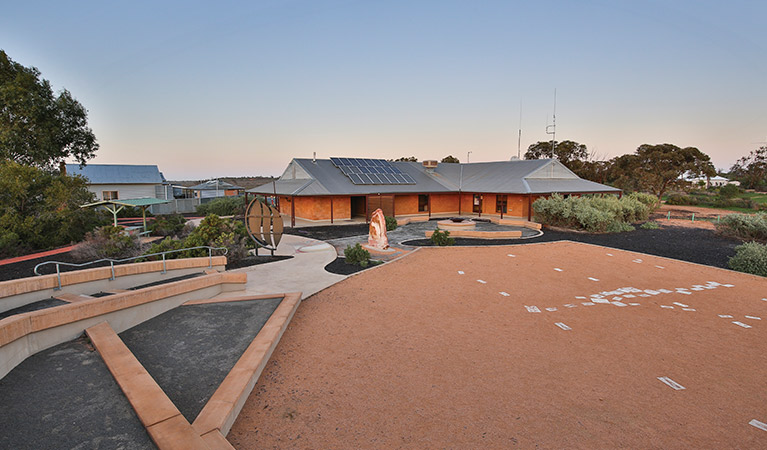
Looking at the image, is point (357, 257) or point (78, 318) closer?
point (78, 318)

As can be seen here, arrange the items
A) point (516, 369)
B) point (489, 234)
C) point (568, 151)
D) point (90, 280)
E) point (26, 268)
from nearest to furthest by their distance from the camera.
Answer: point (516, 369), point (90, 280), point (26, 268), point (489, 234), point (568, 151)

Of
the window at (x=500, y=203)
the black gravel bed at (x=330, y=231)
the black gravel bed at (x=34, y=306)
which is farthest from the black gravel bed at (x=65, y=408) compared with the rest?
the window at (x=500, y=203)

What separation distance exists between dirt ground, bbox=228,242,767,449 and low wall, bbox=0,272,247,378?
295 centimetres

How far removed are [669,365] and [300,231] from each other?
1899 centimetres

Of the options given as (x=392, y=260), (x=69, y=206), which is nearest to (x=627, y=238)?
(x=392, y=260)

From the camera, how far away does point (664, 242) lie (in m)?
18.2

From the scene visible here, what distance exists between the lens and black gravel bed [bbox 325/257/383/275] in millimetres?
12586

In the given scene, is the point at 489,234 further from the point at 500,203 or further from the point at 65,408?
the point at 65,408

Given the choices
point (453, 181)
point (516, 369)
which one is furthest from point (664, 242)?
point (516, 369)

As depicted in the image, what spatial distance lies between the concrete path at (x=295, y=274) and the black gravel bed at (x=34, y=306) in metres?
3.40

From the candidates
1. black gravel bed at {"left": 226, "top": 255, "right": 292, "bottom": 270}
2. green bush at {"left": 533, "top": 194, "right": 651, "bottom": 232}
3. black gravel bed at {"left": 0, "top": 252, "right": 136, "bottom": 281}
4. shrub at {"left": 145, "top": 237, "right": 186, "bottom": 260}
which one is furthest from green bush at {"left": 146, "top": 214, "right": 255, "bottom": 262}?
green bush at {"left": 533, "top": 194, "right": 651, "bottom": 232}

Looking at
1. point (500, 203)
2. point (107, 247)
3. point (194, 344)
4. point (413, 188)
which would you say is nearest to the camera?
point (194, 344)

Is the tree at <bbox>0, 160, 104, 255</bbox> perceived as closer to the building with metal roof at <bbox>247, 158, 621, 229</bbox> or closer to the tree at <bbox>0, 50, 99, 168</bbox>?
the tree at <bbox>0, 50, 99, 168</bbox>

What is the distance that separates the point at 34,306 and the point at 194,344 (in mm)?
3306
